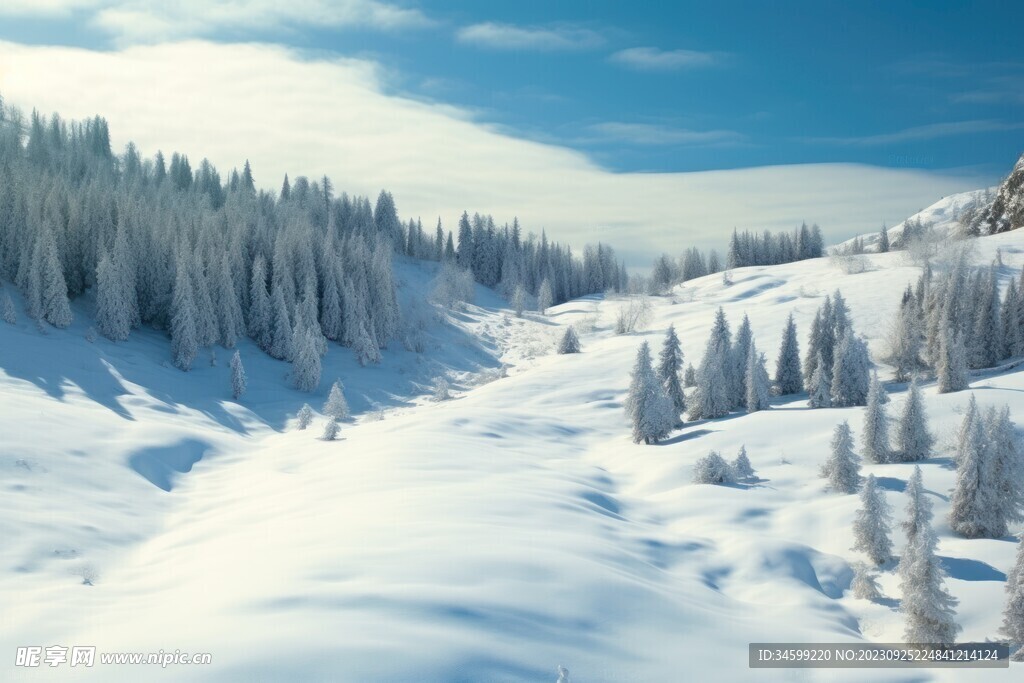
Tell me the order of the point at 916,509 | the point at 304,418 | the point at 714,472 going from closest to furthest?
the point at 916,509, the point at 714,472, the point at 304,418

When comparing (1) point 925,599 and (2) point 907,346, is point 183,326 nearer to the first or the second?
(1) point 925,599

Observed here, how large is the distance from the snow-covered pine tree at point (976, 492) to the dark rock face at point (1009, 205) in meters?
89.2

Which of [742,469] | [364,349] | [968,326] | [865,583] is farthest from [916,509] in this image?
[364,349]

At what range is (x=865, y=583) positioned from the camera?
20797 mm

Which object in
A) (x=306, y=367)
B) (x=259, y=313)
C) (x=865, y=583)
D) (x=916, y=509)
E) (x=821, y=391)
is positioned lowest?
(x=865, y=583)

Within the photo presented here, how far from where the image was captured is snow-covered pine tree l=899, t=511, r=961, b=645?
16.6 meters

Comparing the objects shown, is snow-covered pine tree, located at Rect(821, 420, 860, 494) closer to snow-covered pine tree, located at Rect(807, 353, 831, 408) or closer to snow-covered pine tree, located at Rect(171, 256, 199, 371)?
snow-covered pine tree, located at Rect(807, 353, 831, 408)

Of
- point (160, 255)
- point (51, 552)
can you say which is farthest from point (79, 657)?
point (160, 255)

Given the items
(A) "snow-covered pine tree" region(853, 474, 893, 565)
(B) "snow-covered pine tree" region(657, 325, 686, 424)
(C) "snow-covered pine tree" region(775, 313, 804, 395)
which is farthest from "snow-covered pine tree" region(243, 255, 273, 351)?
(A) "snow-covered pine tree" region(853, 474, 893, 565)

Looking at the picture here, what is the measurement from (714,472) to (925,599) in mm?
14048

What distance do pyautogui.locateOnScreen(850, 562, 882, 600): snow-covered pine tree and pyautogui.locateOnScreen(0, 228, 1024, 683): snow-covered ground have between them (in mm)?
394

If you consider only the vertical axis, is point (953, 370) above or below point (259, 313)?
below

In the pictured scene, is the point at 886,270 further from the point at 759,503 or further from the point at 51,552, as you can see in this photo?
the point at 51,552

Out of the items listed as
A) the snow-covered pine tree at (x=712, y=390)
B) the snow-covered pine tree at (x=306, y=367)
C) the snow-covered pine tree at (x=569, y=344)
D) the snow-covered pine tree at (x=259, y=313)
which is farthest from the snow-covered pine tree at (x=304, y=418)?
the snow-covered pine tree at (x=569, y=344)
